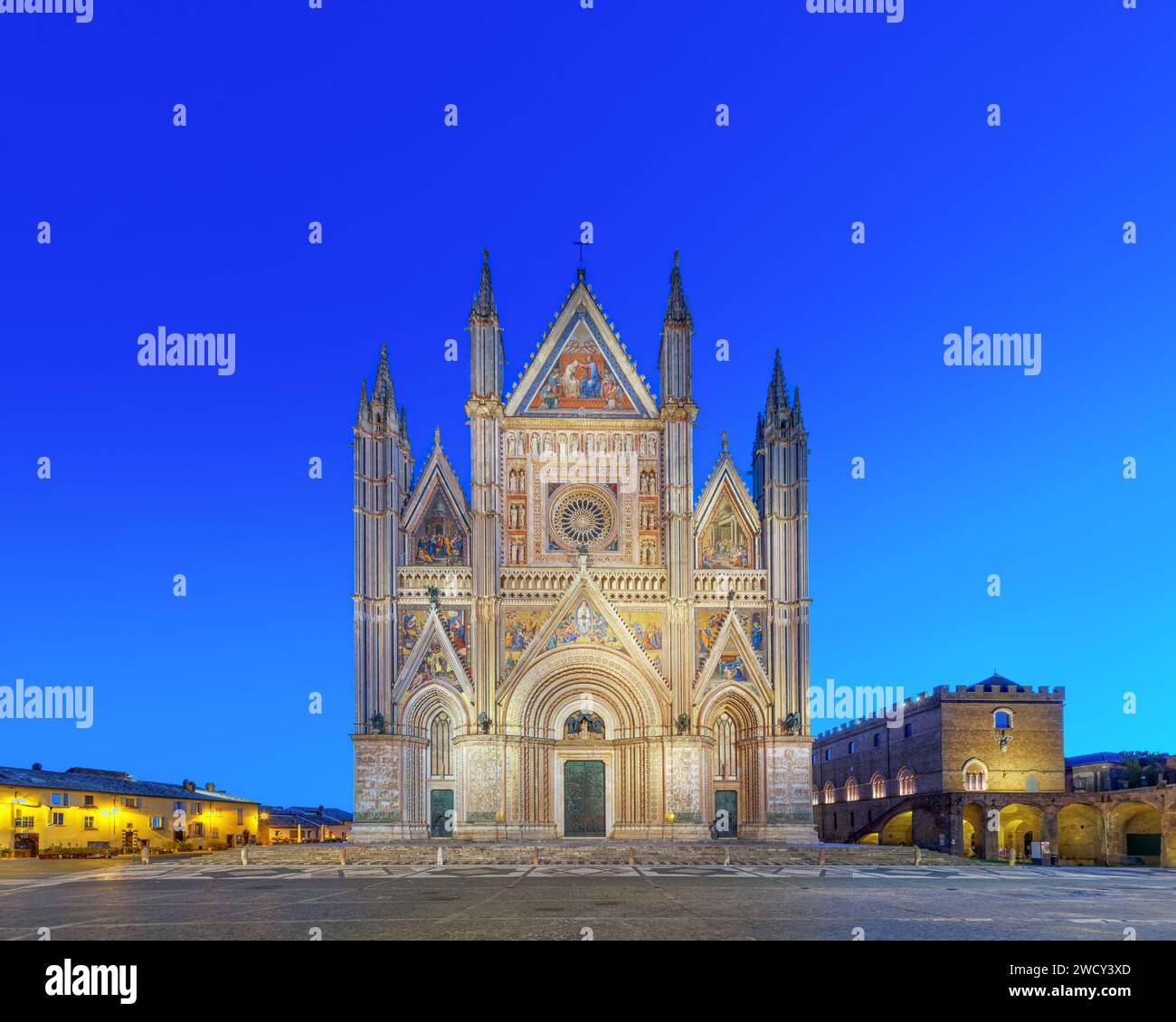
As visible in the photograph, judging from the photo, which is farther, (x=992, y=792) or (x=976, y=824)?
(x=976, y=824)

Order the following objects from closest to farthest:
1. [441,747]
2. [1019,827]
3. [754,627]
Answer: [441,747]
[754,627]
[1019,827]

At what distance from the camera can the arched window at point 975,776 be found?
61.3m

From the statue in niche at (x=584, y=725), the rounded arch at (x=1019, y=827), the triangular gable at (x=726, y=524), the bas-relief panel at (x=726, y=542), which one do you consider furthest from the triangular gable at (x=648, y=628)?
the rounded arch at (x=1019, y=827)

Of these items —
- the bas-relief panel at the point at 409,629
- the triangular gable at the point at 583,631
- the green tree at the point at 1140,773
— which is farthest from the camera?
the green tree at the point at 1140,773

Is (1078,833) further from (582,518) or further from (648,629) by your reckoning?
(582,518)

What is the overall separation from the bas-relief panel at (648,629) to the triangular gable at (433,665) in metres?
7.77

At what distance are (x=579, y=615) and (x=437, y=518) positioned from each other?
26.6 ft

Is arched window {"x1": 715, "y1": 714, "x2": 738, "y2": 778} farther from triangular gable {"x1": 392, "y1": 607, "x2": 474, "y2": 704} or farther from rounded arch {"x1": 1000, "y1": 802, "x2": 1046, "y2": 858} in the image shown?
rounded arch {"x1": 1000, "y1": 802, "x2": 1046, "y2": 858}

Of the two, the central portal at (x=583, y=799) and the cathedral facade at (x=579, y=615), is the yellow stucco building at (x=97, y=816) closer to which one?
the cathedral facade at (x=579, y=615)

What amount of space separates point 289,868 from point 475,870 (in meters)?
6.58

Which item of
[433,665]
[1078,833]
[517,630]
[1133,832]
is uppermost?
[517,630]

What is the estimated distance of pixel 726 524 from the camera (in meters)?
54.0

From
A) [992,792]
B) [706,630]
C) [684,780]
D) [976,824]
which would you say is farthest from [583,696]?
[976,824]

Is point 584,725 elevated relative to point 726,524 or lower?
lower
